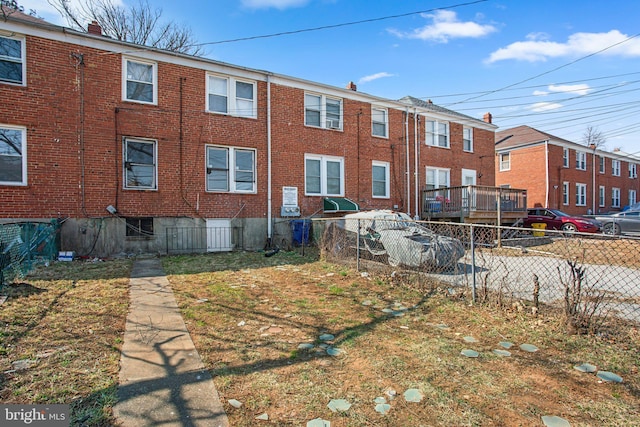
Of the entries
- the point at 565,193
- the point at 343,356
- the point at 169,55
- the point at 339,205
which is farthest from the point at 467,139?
the point at 343,356

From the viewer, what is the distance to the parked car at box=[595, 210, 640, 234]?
15.8 metres

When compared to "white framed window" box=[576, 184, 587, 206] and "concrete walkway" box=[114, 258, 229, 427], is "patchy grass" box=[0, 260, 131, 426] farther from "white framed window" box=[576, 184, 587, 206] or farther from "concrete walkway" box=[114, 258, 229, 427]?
"white framed window" box=[576, 184, 587, 206]

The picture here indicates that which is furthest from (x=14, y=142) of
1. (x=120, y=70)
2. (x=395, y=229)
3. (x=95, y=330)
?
(x=395, y=229)

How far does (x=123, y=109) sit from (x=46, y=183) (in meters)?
3.02

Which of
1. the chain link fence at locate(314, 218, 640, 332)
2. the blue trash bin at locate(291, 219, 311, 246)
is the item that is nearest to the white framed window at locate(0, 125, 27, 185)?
the blue trash bin at locate(291, 219, 311, 246)

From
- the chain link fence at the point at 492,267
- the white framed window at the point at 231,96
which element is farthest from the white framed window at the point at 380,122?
the chain link fence at the point at 492,267

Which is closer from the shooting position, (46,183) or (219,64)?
(46,183)

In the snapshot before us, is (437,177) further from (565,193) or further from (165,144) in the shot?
(565,193)

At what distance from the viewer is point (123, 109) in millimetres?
10492

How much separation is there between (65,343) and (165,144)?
8736mm

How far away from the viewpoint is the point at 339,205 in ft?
45.5

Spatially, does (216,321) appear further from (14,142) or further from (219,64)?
(219,64)

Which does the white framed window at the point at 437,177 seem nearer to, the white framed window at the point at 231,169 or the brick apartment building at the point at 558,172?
the white framed window at the point at 231,169

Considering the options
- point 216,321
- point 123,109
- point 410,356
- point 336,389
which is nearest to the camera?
point 336,389
